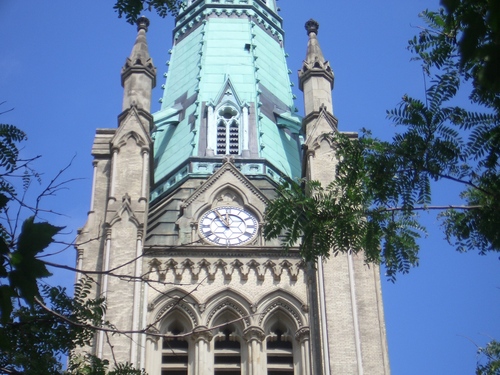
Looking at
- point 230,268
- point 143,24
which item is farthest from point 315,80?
point 230,268

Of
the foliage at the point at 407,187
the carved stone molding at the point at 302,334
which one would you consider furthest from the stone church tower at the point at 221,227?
the foliage at the point at 407,187

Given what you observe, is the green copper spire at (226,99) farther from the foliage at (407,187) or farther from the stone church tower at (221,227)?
the foliage at (407,187)

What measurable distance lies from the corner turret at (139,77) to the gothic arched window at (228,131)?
2.13 meters

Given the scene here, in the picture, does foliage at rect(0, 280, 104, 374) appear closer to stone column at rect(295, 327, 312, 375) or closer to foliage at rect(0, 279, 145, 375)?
foliage at rect(0, 279, 145, 375)

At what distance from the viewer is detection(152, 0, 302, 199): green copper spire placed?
32688 mm

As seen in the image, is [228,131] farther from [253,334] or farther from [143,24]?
[253,334]

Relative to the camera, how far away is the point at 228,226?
97.2 feet

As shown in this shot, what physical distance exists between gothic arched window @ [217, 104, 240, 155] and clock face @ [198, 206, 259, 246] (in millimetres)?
3125

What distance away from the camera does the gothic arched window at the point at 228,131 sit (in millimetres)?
33062

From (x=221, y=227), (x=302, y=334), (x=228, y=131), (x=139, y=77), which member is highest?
(x=139, y=77)

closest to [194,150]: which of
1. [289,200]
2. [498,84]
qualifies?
[289,200]

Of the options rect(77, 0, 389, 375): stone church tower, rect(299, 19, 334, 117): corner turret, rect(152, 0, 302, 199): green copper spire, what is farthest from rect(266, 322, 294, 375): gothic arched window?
rect(299, 19, 334, 117): corner turret

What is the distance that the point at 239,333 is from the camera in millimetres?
27141

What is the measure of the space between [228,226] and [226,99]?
18.9 ft
